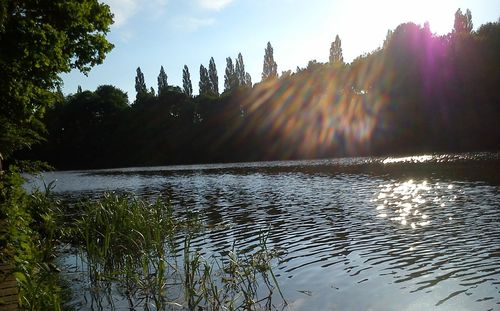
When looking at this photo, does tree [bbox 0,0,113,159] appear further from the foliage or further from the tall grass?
the tall grass

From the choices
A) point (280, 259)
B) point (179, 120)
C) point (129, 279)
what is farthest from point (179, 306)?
point (179, 120)

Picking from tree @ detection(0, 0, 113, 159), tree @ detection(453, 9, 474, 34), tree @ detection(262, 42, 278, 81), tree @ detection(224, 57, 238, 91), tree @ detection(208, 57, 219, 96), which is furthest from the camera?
tree @ detection(208, 57, 219, 96)

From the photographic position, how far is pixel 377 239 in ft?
55.2

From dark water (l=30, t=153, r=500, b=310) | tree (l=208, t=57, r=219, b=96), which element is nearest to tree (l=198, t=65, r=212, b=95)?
tree (l=208, t=57, r=219, b=96)

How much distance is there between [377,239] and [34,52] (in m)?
13.3

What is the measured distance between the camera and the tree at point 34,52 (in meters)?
12.3

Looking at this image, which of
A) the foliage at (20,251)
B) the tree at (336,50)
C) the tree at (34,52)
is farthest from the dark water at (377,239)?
the tree at (336,50)

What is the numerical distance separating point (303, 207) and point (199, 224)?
7.93m

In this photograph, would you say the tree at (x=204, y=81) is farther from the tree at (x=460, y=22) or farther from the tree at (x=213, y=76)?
the tree at (x=460, y=22)

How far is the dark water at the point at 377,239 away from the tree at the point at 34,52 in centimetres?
786

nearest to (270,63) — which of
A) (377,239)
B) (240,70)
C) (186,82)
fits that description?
(240,70)

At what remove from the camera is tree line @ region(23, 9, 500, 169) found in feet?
247

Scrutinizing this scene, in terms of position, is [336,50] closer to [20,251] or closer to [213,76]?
[213,76]

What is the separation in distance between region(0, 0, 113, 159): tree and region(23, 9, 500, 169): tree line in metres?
68.1
